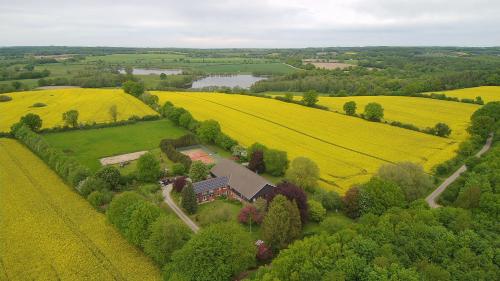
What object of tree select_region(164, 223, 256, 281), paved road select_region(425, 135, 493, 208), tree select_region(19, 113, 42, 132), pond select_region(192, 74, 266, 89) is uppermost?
tree select_region(19, 113, 42, 132)

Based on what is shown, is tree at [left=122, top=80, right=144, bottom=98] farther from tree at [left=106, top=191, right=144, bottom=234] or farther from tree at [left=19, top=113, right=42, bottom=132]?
tree at [left=106, top=191, right=144, bottom=234]

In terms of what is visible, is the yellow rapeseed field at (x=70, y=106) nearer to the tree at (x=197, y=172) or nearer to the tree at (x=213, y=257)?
the tree at (x=197, y=172)

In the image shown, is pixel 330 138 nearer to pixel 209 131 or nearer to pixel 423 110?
pixel 209 131

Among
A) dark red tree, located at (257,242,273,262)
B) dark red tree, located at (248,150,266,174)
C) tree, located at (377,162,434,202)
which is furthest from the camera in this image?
dark red tree, located at (248,150,266,174)

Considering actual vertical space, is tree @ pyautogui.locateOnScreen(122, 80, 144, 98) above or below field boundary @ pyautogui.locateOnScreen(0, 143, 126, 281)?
above

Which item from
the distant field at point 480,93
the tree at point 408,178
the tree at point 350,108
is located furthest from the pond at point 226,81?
the tree at point 408,178

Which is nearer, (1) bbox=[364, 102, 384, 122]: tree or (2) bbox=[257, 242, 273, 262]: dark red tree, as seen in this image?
(2) bbox=[257, 242, 273, 262]: dark red tree

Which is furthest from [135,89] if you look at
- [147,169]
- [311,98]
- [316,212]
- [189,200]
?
[316,212]

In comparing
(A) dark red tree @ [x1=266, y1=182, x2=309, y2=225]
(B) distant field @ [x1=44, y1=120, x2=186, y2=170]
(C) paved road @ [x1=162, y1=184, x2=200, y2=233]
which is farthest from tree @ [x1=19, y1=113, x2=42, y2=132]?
(A) dark red tree @ [x1=266, y1=182, x2=309, y2=225]

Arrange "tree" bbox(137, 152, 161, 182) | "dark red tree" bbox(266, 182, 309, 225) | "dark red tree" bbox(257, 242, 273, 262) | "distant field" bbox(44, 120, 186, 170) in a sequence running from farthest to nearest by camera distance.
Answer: "distant field" bbox(44, 120, 186, 170) < "tree" bbox(137, 152, 161, 182) < "dark red tree" bbox(266, 182, 309, 225) < "dark red tree" bbox(257, 242, 273, 262)
